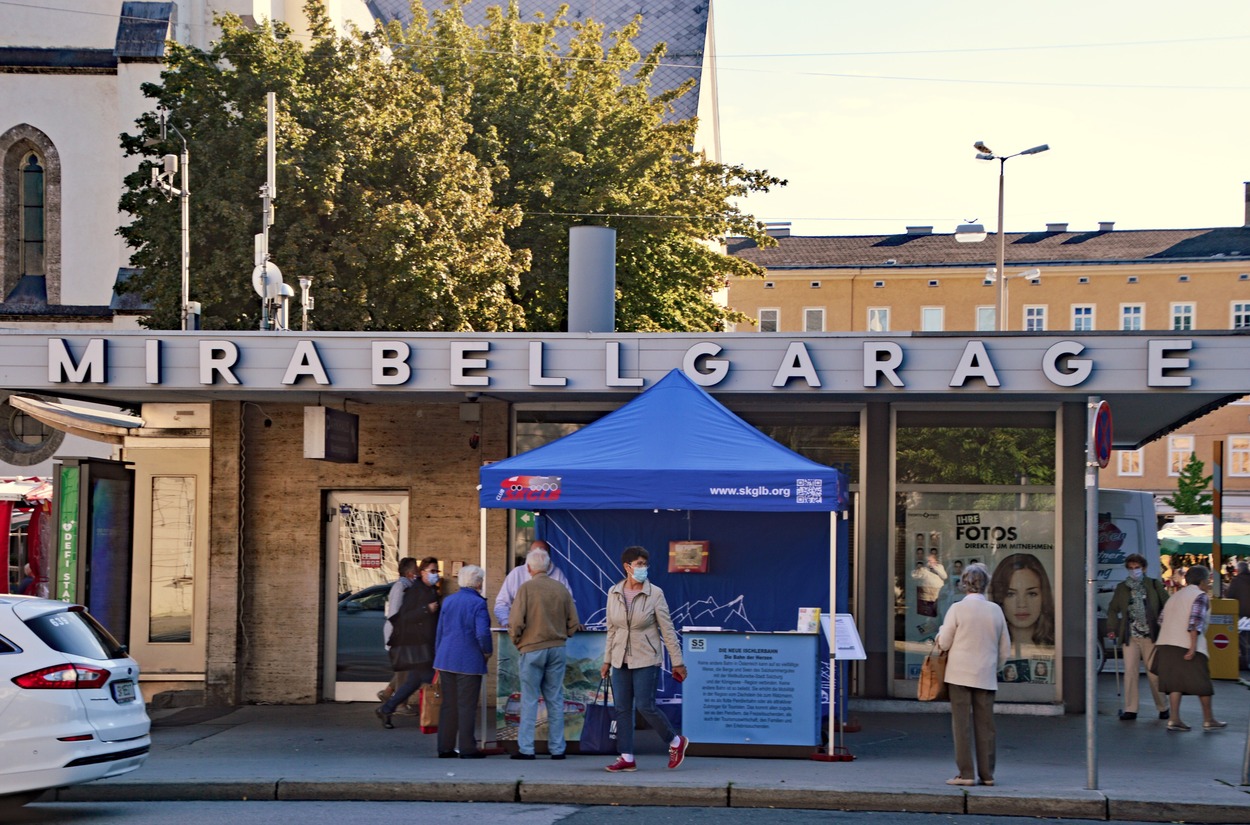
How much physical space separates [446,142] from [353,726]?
801 inches

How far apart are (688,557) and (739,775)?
123 inches

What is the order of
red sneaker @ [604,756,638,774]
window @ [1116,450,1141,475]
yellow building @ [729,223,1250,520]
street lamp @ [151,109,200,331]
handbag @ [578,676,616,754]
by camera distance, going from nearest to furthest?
red sneaker @ [604,756,638,774] < handbag @ [578,676,616,754] < street lamp @ [151,109,200,331] < window @ [1116,450,1141,475] < yellow building @ [729,223,1250,520]

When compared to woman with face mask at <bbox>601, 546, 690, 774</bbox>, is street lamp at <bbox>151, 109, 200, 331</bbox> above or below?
above

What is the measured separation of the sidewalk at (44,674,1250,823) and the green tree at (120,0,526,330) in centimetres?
1787

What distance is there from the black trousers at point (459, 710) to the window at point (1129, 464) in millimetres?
64779

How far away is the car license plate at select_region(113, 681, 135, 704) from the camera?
1041 cm

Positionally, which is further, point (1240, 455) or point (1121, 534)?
point (1240, 455)

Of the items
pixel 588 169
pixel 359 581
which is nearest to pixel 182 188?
pixel 588 169

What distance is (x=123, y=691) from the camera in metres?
10.5

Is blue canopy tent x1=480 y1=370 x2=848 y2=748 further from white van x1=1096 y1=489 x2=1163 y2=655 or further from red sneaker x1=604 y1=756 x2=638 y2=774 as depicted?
white van x1=1096 y1=489 x2=1163 y2=655

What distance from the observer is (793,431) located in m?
16.4

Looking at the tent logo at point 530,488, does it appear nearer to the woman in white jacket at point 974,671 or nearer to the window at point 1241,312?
the woman in white jacket at point 974,671

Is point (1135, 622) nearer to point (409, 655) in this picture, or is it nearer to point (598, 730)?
point (598, 730)

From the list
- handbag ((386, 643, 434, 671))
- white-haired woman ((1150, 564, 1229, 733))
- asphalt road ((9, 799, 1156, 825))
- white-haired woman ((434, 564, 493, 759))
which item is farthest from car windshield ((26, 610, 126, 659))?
white-haired woman ((1150, 564, 1229, 733))
